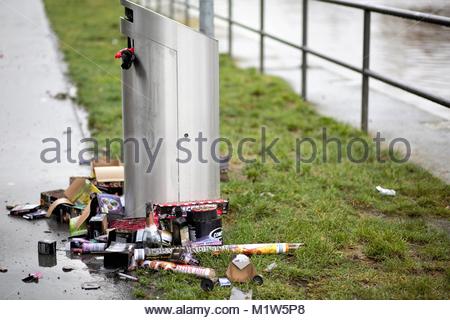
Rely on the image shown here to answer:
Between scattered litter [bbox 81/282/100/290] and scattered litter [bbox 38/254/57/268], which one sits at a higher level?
scattered litter [bbox 38/254/57/268]

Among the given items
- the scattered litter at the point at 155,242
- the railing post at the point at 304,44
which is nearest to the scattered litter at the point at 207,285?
the scattered litter at the point at 155,242

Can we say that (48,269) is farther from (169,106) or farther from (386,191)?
(386,191)

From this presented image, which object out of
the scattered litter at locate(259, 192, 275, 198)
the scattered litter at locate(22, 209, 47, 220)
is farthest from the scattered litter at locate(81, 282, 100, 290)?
the scattered litter at locate(259, 192, 275, 198)

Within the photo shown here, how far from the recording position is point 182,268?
15.4ft

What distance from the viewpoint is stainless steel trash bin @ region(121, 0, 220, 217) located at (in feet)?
16.7

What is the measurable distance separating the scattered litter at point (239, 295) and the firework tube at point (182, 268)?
0.20m

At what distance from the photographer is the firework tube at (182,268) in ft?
15.1

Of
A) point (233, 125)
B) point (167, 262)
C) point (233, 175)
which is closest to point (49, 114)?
point (233, 125)

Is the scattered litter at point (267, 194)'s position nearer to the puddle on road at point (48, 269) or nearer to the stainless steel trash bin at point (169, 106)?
the stainless steel trash bin at point (169, 106)

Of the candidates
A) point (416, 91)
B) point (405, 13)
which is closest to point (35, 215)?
point (416, 91)

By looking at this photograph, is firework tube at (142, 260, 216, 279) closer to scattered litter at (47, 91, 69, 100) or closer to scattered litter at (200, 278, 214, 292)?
scattered litter at (200, 278, 214, 292)

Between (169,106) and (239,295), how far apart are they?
4.34 feet

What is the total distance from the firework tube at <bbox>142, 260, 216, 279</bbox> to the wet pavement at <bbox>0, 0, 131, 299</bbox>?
0.68ft
